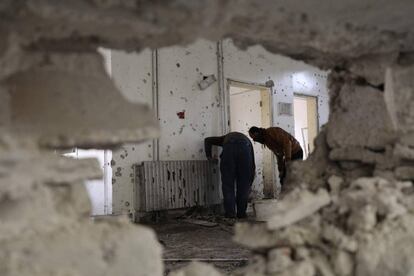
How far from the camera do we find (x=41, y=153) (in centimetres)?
114

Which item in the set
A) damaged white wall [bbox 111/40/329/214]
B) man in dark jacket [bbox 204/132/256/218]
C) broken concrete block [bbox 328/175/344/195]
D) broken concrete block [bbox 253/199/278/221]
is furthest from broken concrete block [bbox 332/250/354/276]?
man in dark jacket [bbox 204/132/256/218]

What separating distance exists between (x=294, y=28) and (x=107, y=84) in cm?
68

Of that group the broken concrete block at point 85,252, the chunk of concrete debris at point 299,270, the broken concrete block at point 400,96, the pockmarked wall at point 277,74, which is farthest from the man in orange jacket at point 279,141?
the broken concrete block at point 85,252

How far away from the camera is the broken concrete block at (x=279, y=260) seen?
1.46 meters

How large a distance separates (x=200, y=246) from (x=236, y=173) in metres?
1.91

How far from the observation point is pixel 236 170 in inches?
214

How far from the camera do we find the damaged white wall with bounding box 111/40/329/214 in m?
4.96

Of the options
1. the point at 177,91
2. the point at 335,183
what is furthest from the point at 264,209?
the point at 335,183

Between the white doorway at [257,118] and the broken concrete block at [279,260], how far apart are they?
16.2ft

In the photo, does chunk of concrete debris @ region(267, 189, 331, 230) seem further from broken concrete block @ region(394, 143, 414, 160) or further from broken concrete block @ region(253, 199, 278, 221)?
broken concrete block @ region(253, 199, 278, 221)

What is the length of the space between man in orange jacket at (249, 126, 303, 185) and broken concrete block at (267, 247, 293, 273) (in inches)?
146

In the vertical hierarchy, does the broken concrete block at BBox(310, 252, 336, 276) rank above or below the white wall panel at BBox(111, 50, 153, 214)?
below

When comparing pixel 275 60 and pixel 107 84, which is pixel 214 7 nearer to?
pixel 107 84

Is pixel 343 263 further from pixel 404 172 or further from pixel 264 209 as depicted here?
pixel 264 209
